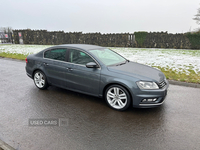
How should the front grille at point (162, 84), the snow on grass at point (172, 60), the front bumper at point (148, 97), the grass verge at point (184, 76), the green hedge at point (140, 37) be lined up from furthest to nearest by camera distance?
the green hedge at point (140, 37) < the snow on grass at point (172, 60) < the grass verge at point (184, 76) < the front grille at point (162, 84) < the front bumper at point (148, 97)

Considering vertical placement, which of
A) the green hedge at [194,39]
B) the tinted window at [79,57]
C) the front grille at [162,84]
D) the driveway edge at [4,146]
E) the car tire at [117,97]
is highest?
the green hedge at [194,39]

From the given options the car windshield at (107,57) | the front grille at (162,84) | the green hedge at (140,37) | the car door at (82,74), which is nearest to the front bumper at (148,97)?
the front grille at (162,84)

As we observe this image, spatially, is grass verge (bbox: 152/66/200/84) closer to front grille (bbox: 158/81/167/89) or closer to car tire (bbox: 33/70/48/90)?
front grille (bbox: 158/81/167/89)

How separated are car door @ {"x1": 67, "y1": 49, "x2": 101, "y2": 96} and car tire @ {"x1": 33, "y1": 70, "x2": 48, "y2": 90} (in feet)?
3.70

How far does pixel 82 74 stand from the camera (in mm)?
4500

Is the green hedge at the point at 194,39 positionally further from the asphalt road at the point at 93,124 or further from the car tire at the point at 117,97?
the car tire at the point at 117,97

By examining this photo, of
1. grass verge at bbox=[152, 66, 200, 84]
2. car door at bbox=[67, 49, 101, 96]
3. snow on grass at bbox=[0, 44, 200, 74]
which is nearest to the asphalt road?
car door at bbox=[67, 49, 101, 96]

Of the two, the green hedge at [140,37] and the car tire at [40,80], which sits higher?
the green hedge at [140,37]

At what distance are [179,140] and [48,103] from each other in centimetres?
332

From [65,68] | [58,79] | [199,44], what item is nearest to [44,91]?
[58,79]

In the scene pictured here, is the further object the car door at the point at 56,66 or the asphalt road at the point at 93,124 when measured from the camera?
the car door at the point at 56,66

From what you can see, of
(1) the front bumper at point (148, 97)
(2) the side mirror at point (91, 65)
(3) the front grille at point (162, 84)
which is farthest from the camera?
(2) the side mirror at point (91, 65)

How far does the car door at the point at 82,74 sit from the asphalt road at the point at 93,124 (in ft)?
1.38

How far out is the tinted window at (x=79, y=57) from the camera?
455cm
